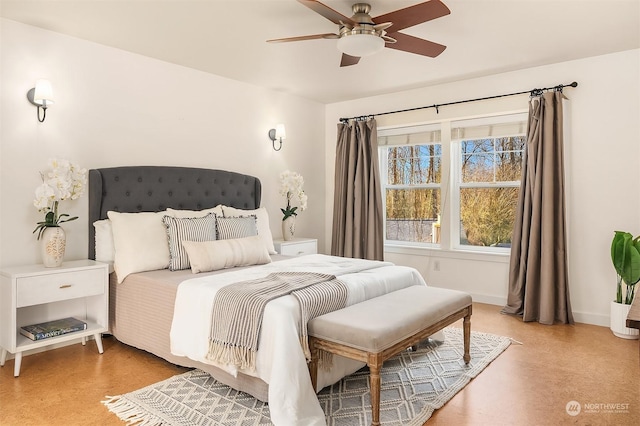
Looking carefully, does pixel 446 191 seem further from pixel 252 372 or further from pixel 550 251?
pixel 252 372

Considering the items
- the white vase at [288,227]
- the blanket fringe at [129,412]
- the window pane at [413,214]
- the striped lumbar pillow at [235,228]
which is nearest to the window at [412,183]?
the window pane at [413,214]

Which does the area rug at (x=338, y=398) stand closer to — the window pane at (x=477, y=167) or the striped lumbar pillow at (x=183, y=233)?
the striped lumbar pillow at (x=183, y=233)

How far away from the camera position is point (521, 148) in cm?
454

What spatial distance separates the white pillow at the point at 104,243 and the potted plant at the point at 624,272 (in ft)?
13.3

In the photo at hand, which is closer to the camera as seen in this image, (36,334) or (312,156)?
(36,334)

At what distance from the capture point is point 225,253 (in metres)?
3.28

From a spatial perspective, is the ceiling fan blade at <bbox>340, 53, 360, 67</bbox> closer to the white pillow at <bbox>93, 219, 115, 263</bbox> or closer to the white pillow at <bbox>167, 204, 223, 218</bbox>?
the white pillow at <bbox>167, 204, 223, 218</bbox>

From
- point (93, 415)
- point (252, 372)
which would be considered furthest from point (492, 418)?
point (93, 415)

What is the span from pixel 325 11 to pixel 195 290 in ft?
5.88

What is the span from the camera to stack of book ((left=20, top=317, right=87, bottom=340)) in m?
2.87

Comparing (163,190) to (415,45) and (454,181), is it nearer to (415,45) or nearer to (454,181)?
(415,45)

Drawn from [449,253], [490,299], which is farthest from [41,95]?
[490,299]

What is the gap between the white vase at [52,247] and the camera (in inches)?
117

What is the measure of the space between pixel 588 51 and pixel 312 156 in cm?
320
